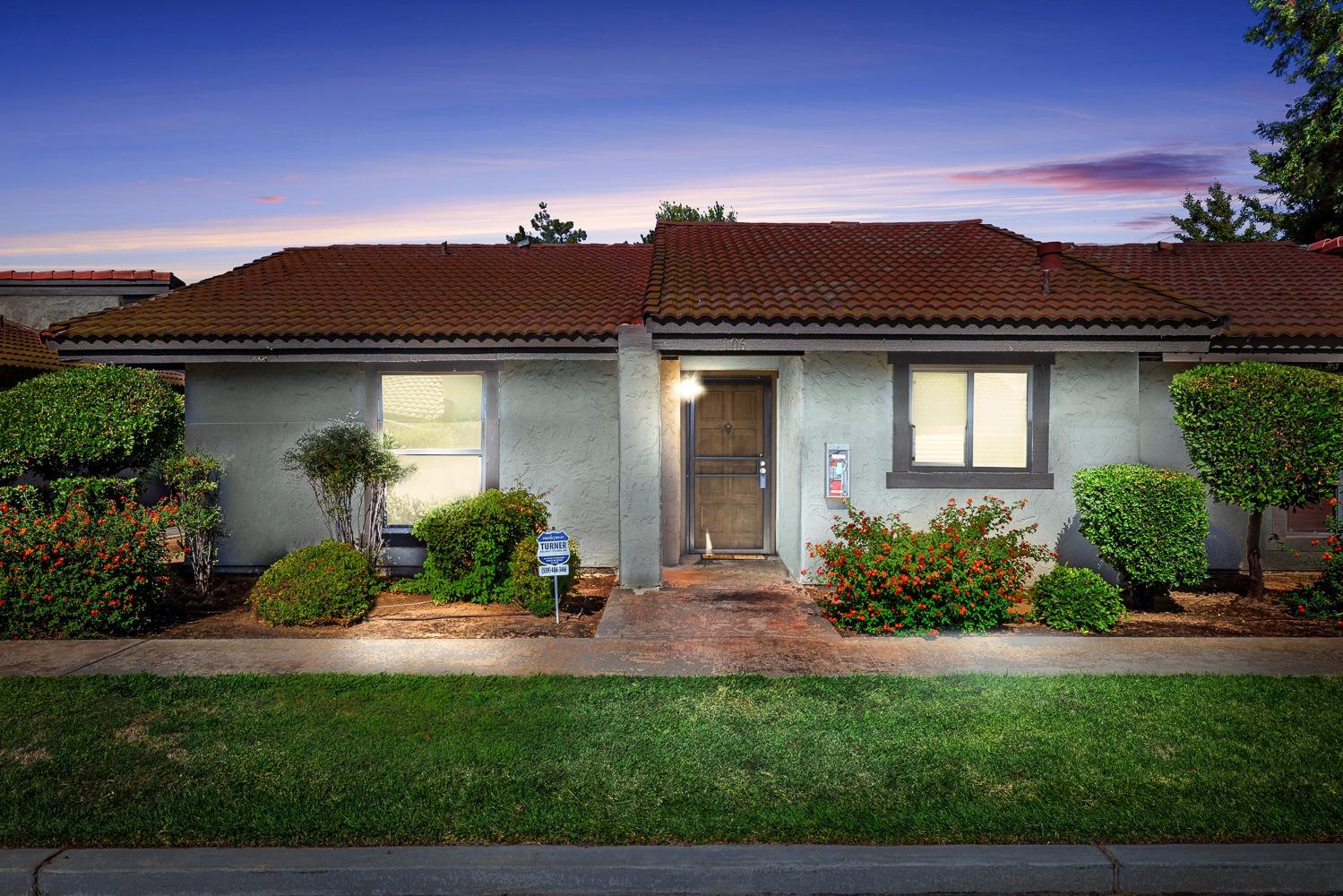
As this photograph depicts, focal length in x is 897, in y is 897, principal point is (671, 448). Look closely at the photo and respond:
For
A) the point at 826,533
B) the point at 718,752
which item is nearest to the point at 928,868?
the point at 718,752

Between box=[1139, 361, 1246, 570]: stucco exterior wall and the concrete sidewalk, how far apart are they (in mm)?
3582

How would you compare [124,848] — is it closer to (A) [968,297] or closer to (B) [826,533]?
(B) [826,533]

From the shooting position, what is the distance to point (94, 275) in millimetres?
18109

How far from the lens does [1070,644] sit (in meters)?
7.29

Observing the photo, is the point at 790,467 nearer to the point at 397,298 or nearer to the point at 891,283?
the point at 891,283

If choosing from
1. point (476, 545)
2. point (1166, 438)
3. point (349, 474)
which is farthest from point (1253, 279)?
point (349, 474)

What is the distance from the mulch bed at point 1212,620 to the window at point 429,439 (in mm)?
4288

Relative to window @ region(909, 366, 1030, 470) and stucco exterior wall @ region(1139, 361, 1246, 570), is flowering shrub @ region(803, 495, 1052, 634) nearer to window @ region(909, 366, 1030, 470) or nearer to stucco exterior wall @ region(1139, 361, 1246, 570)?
window @ region(909, 366, 1030, 470)

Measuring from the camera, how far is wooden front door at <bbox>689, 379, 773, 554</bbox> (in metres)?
11.4

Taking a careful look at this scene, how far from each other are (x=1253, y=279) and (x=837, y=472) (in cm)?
738

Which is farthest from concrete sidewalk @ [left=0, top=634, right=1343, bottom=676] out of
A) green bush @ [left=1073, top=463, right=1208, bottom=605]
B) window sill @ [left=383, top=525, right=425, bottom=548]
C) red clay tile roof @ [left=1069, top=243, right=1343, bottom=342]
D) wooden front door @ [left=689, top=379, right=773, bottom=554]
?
red clay tile roof @ [left=1069, top=243, right=1343, bottom=342]

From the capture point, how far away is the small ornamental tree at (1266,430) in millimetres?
8266

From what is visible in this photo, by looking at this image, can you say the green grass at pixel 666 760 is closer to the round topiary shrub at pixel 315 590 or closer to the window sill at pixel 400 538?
the round topiary shrub at pixel 315 590

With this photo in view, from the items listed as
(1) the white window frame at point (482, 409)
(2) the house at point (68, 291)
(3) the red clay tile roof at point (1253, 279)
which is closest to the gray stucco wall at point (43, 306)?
(2) the house at point (68, 291)
